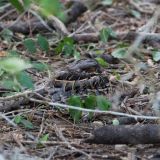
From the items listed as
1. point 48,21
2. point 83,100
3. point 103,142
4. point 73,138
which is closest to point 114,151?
point 103,142

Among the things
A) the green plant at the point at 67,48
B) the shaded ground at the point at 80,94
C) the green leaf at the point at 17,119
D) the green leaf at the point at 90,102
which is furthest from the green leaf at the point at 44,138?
the green plant at the point at 67,48

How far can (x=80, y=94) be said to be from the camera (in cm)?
262

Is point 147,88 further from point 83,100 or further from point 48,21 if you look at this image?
point 48,21

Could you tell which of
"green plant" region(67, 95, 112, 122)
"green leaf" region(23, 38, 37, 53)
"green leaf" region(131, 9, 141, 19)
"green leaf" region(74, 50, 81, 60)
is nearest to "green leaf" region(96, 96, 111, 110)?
"green plant" region(67, 95, 112, 122)

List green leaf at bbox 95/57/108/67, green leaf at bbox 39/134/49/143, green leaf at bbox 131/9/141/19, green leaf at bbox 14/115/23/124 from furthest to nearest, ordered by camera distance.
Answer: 1. green leaf at bbox 131/9/141/19
2. green leaf at bbox 95/57/108/67
3. green leaf at bbox 14/115/23/124
4. green leaf at bbox 39/134/49/143

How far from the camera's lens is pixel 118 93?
2.62 meters

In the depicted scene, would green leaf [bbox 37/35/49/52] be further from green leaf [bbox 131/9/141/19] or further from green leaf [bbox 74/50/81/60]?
green leaf [bbox 131/9/141/19]

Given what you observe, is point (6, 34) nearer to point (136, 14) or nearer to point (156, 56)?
point (156, 56)

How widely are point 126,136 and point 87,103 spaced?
323mm

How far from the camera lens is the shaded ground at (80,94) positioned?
6.72 ft

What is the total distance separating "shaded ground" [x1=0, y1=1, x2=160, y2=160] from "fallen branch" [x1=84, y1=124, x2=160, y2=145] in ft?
0.09

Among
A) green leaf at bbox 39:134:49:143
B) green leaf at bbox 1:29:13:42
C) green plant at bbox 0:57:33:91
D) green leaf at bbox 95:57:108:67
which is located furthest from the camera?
green leaf at bbox 1:29:13:42

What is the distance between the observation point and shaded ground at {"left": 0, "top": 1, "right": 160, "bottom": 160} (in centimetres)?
205

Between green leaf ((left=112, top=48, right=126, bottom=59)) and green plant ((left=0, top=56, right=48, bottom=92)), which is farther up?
green plant ((left=0, top=56, right=48, bottom=92))
